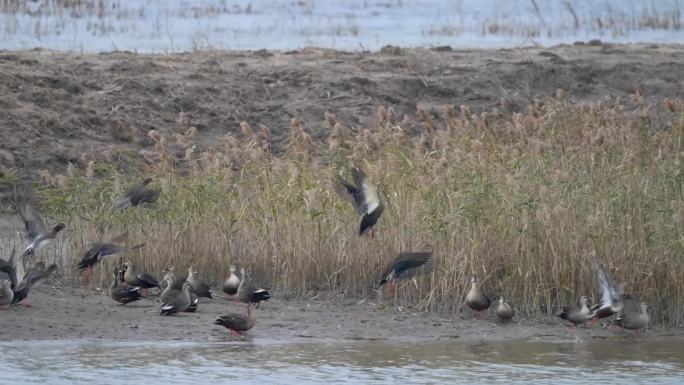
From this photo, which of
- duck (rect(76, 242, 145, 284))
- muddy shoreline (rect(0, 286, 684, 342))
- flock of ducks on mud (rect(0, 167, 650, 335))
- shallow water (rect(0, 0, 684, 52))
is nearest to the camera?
muddy shoreline (rect(0, 286, 684, 342))

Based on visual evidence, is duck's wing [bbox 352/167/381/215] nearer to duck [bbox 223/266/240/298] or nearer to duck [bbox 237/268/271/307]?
duck [bbox 237/268/271/307]

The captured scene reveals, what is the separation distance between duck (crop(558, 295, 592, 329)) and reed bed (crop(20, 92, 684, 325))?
0.32 m

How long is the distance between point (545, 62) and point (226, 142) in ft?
24.8

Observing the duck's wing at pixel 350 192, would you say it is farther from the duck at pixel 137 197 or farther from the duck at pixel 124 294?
the duck at pixel 124 294

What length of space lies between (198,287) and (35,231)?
4.79 ft

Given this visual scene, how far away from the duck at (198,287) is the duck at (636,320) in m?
3.19

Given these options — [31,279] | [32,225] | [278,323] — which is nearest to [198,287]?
[278,323]

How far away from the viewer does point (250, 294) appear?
34.9 feet

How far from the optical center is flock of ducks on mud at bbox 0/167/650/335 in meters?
10.4

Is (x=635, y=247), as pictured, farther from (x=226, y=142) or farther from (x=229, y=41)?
(x=229, y=41)

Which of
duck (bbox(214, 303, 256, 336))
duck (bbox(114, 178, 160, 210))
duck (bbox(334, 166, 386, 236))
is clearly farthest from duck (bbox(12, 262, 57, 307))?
duck (bbox(334, 166, 386, 236))

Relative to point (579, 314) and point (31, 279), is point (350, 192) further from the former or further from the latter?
point (31, 279)

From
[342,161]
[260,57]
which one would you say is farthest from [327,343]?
[260,57]

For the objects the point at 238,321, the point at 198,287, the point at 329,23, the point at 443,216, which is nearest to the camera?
the point at 238,321
